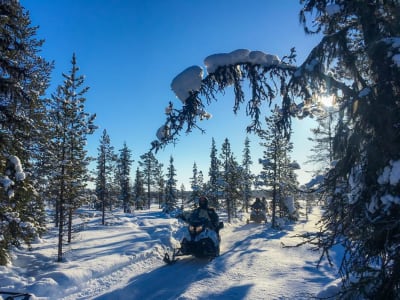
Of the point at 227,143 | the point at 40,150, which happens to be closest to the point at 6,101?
the point at 40,150

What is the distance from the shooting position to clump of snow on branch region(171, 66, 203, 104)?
18.3 feet

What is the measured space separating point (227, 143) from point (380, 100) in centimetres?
4063

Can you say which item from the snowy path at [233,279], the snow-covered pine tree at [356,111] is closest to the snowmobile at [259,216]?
the snowy path at [233,279]

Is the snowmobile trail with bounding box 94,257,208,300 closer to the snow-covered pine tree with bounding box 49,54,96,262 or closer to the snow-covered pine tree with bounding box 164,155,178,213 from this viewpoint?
the snow-covered pine tree with bounding box 49,54,96,262

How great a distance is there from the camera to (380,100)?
407 cm

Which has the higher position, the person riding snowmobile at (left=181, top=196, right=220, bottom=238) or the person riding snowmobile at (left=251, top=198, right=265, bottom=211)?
the person riding snowmobile at (left=181, top=196, right=220, bottom=238)

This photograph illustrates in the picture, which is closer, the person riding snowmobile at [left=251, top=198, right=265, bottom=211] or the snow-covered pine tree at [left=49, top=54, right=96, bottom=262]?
the snow-covered pine tree at [left=49, top=54, right=96, bottom=262]

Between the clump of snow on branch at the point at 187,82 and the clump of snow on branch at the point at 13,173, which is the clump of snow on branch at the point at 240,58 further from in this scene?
the clump of snow on branch at the point at 13,173

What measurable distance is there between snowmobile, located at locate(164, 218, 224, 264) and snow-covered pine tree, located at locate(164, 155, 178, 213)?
3699 centimetres

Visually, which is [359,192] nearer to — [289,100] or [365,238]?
[365,238]

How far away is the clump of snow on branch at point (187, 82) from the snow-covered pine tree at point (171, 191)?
42.9 metres

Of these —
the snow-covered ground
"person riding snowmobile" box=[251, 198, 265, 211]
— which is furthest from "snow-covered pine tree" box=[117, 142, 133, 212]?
the snow-covered ground

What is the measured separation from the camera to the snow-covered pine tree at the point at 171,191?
49781mm

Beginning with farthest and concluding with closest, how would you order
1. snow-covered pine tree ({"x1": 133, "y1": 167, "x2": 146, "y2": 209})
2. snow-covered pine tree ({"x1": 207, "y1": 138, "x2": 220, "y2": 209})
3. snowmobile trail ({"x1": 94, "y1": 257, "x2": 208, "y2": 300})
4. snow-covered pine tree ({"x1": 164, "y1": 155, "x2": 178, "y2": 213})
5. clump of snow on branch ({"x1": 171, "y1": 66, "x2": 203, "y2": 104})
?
snow-covered pine tree ({"x1": 133, "y1": 167, "x2": 146, "y2": 209}), snow-covered pine tree ({"x1": 164, "y1": 155, "x2": 178, "y2": 213}), snow-covered pine tree ({"x1": 207, "y1": 138, "x2": 220, "y2": 209}), snowmobile trail ({"x1": 94, "y1": 257, "x2": 208, "y2": 300}), clump of snow on branch ({"x1": 171, "y1": 66, "x2": 203, "y2": 104})
